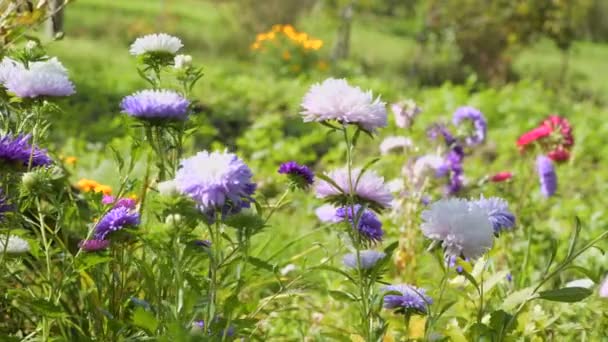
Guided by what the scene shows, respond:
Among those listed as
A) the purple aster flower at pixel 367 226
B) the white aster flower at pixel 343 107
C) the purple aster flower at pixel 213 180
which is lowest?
the purple aster flower at pixel 367 226

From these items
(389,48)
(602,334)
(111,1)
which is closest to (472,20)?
(389,48)

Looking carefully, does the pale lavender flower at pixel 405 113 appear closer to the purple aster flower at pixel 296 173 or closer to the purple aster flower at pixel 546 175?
the purple aster flower at pixel 546 175

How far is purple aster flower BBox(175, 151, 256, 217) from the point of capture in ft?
3.22

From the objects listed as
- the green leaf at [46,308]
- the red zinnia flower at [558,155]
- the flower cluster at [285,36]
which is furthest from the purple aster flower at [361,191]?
the flower cluster at [285,36]

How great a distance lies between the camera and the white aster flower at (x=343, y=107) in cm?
108

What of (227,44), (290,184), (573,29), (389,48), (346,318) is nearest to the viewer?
(290,184)

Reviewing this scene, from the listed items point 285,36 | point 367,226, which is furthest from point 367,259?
point 285,36

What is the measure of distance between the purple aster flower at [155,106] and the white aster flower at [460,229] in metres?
0.36

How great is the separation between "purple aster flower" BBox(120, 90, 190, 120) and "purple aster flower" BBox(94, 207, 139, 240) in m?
0.20

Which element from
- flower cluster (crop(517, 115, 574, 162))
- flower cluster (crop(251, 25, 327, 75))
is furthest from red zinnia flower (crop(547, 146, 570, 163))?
flower cluster (crop(251, 25, 327, 75))

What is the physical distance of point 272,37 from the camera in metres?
9.16

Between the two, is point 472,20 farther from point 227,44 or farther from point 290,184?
point 290,184

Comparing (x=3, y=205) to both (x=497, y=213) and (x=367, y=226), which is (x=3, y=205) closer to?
(x=367, y=226)

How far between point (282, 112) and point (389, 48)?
1059 centimetres
